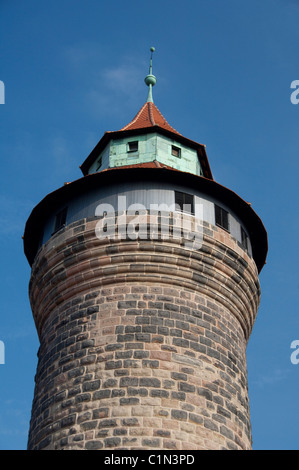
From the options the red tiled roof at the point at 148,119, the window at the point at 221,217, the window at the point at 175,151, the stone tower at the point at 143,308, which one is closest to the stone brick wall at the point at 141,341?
the stone tower at the point at 143,308

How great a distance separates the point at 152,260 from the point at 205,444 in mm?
3211

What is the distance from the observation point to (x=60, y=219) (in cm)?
1455

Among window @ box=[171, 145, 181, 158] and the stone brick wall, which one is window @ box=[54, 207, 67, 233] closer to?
the stone brick wall

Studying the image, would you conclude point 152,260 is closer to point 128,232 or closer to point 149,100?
point 128,232

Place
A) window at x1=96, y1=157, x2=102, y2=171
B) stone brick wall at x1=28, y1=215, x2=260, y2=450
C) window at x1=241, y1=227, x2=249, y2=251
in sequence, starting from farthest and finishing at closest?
window at x1=96, y1=157, x2=102, y2=171 < window at x1=241, y1=227, x2=249, y2=251 < stone brick wall at x1=28, y1=215, x2=260, y2=450

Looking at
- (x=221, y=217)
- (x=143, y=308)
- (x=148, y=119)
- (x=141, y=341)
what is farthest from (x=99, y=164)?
(x=141, y=341)

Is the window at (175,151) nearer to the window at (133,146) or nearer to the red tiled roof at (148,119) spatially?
the red tiled roof at (148,119)

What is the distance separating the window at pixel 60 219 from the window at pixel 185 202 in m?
2.15

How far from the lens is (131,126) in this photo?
1697 cm

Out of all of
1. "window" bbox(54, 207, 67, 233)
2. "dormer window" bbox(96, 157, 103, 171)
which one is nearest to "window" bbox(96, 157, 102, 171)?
"dormer window" bbox(96, 157, 103, 171)

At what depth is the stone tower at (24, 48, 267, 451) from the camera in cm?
1141

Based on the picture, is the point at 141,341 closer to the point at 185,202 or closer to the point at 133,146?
the point at 185,202

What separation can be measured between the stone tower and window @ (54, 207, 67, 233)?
0.04m
